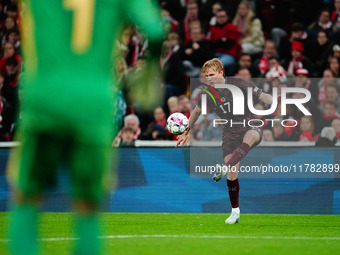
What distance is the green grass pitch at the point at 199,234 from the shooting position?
7746 mm

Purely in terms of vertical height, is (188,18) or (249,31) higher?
(188,18)

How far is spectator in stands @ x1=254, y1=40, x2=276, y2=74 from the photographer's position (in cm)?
1538

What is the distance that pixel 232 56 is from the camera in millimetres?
15820

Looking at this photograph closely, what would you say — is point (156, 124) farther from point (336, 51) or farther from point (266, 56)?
point (336, 51)

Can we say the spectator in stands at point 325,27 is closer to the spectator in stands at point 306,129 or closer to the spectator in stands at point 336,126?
the spectator in stands at point 306,129

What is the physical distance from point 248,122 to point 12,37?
23.8 ft

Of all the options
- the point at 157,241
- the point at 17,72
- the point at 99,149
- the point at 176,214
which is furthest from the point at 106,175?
the point at 17,72

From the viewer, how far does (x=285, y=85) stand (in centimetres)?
1466

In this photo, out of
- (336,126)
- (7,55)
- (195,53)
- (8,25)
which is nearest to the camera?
(336,126)

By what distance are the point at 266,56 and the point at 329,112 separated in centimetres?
232

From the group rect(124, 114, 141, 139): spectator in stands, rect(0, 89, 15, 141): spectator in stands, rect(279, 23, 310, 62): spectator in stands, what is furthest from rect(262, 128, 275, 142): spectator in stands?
rect(0, 89, 15, 141): spectator in stands

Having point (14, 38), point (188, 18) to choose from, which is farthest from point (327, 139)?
point (14, 38)

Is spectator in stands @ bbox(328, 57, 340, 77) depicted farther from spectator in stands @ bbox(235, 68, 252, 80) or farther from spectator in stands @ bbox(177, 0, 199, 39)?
spectator in stands @ bbox(177, 0, 199, 39)

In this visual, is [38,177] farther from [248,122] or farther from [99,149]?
[248,122]
